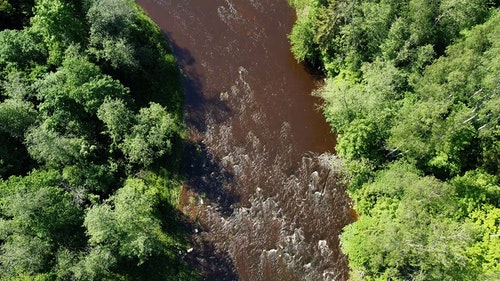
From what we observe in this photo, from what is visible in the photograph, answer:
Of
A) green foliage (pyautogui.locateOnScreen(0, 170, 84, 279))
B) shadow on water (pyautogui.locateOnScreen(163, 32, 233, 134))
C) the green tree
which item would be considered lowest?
green foliage (pyautogui.locateOnScreen(0, 170, 84, 279))

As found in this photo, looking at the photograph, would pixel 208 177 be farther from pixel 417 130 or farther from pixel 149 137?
pixel 417 130

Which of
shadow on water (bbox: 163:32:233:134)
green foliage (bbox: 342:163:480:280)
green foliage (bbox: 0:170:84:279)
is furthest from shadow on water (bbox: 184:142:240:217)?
green foliage (bbox: 342:163:480:280)

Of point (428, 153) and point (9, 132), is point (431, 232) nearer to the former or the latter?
point (428, 153)

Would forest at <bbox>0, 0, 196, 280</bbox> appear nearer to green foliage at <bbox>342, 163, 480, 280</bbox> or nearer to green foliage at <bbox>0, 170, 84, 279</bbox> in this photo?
green foliage at <bbox>0, 170, 84, 279</bbox>

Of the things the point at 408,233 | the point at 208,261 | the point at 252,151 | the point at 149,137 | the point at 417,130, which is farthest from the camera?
the point at 252,151

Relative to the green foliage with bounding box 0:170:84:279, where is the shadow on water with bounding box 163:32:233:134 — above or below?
above

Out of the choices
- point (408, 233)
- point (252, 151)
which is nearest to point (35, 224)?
point (252, 151)
